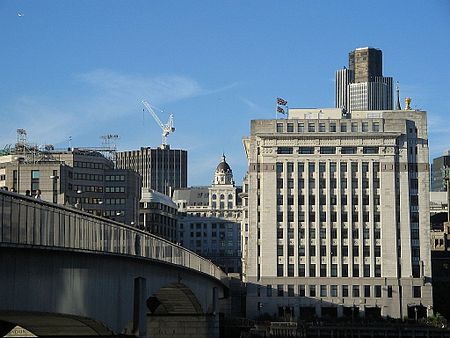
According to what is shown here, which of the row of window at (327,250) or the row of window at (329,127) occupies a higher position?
the row of window at (329,127)

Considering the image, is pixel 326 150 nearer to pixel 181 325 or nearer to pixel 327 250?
pixel 327 250

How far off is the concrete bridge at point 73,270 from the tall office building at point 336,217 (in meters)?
82.3

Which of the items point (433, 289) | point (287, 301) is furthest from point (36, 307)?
point (433, 289)

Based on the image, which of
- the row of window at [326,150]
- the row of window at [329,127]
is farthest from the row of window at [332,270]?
the row of window at [329,127]

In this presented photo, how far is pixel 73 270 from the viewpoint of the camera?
169 feet

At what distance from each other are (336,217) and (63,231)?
120635mm

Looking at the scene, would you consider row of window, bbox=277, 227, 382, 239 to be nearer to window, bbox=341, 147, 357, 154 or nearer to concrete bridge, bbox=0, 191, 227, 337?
window, bbox=341, 147, 357, 154

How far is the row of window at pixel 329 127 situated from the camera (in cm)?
17138

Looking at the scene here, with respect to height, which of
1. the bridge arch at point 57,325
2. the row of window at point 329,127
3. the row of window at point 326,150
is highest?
the row of window at point 329,127

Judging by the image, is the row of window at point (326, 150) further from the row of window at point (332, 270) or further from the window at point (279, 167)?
the row of window at point (332, 270)

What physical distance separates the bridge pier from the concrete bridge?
22.6m

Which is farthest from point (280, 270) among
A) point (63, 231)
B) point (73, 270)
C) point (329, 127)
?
point (63, 231)

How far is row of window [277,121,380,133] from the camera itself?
171 metres

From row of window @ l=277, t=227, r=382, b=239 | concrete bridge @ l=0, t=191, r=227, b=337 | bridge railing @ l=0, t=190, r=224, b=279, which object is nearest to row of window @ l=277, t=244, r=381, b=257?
row of window @ l=277, t=227, r=382, b=239
